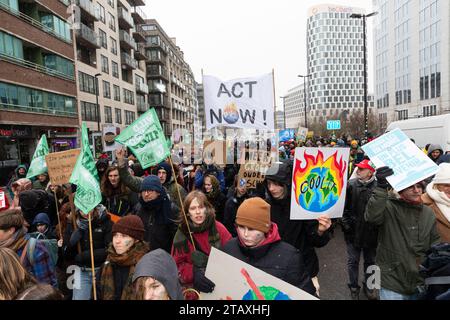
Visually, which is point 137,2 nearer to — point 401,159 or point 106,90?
point 106,90

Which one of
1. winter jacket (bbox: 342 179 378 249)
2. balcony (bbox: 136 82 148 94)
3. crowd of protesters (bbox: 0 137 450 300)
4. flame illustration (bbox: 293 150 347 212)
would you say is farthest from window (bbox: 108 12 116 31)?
flame illustration (bbox: 293 150 347 212)

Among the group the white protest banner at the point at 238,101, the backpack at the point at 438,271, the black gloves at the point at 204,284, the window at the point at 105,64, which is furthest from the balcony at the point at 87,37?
the backpack at the point at 438,271

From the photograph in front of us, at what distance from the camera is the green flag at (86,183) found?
332 centimetres

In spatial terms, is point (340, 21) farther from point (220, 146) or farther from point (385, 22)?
point (220, 146)

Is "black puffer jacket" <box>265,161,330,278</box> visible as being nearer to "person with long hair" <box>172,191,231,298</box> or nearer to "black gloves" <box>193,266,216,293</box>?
"person with long hair" <box>172,191,231,298</box>

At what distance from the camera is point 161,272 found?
192 centimetres

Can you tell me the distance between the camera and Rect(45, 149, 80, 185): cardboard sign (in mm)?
4523

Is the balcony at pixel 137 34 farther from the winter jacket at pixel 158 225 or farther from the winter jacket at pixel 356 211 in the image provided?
the winter jacket at pixel 356 211

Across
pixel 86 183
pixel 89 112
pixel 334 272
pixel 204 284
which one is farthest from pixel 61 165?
pixel 89 112

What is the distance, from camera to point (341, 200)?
123 inches

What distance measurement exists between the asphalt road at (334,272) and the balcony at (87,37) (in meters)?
33.3

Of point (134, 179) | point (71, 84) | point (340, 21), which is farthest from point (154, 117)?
point (340, 21)

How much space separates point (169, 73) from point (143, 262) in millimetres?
67350

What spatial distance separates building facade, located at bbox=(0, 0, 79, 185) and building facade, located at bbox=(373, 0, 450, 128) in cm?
4429
